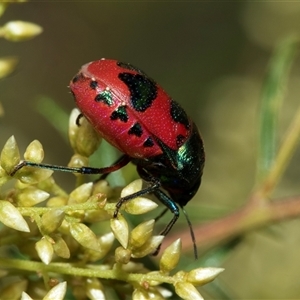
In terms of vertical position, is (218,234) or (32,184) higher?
(32,184)

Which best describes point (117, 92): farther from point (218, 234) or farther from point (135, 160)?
point (218, 234)

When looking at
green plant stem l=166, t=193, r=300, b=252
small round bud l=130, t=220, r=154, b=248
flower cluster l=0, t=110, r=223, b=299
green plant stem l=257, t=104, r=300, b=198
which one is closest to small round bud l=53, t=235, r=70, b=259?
flower cluster l=0, t=110, r=223, b=299

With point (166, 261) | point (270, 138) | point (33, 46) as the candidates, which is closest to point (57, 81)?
point (33, 46)

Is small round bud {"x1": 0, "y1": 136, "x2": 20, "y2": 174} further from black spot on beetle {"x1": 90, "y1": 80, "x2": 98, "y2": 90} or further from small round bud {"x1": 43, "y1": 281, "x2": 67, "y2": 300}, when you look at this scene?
black spot on beetle {"x1": 90, "y1": 80, "x2": 98, "y2": 90}

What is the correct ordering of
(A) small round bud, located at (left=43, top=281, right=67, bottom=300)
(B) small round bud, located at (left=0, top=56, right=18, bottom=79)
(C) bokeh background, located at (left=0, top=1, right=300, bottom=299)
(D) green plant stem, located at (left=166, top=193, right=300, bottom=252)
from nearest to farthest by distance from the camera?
(A) small round bud, located at (left=43, top=281, right=67, bottom=300)
(B) small round bud, located at (left=0, top=56, right=18, bottom=79)
(D) green plant stem, located at (left=166, top=193, right=300, bottom=252)
(C) bokeh background, located at (left=0, top=1, right=300, bottom=299)

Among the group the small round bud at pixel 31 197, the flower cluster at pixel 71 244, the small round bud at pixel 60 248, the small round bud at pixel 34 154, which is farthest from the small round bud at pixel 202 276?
the small round bud at pixel 34 154

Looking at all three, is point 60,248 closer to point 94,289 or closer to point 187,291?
point 94,289
